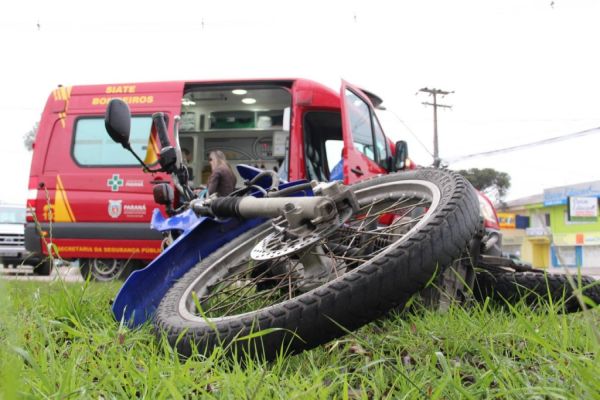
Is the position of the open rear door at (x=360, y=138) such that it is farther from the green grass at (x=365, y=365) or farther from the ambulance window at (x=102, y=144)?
the green grass at (x=365, y=365)

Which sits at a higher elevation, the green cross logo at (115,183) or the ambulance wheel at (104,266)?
the green cross logo at (115,183)

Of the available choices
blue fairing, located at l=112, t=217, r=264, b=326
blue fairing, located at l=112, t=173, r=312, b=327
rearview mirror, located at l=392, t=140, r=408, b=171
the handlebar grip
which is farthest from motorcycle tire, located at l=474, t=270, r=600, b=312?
rearview mirror, located at l=392, t=140, r=408, b=171

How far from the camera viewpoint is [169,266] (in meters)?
2.45

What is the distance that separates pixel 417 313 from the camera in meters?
Result: 2.17

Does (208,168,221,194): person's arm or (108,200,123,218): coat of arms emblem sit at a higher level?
(208,168,221,194): person's arm

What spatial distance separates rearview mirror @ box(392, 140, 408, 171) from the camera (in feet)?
21.2

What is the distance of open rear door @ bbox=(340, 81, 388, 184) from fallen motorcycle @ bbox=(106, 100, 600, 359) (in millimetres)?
3121

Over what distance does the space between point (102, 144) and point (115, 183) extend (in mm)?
642

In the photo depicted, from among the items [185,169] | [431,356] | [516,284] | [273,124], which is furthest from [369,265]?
[273,124]

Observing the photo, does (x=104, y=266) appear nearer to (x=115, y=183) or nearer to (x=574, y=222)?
(x=115, y=183)

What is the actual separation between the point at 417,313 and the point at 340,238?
17.6 inches

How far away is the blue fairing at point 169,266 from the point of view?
228 centimetres

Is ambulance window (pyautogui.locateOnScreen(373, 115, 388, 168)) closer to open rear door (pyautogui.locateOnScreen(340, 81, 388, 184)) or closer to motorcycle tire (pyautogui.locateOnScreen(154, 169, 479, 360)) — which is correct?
open rear door (pyautogui.locateOnScreen(340, 81, 388, 184))

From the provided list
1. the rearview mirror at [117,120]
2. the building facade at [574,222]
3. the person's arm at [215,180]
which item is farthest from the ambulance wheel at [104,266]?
the building facade at [574,222]
